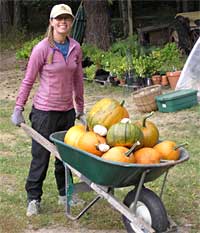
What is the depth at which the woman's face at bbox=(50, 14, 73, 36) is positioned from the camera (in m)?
4.21

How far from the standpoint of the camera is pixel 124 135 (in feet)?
12.2

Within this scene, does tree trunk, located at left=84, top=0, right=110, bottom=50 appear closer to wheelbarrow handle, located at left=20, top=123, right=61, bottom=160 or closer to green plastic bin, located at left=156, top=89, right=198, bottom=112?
green plastic bin, located at left=156, top=89, right=198, bottom=112

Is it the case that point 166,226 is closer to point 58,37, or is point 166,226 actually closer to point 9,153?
point 58,37

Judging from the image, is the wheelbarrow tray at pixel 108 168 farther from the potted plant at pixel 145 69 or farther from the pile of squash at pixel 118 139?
the potted plant at pixel 145 69

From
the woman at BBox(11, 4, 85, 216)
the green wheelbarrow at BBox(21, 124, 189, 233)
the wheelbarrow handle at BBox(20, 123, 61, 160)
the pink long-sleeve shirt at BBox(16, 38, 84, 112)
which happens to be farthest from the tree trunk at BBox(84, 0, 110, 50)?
the green wheelbarrow at BBox(21, 124, 189, 233)

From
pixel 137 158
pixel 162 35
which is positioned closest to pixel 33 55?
pixel 137 158

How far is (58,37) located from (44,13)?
19131 millimetres

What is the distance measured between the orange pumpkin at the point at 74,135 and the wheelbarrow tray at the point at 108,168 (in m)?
0.07

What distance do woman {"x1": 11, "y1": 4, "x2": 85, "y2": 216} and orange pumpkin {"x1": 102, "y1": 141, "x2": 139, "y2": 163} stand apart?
894mm

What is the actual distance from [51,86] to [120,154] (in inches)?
40.6

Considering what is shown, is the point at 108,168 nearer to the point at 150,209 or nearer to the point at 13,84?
the point at 150,209

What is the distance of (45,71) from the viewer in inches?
171

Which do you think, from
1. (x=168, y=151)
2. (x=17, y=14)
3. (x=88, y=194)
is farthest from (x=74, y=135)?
(x=17, y=14)

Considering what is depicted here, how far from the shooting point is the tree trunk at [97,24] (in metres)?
12.8
